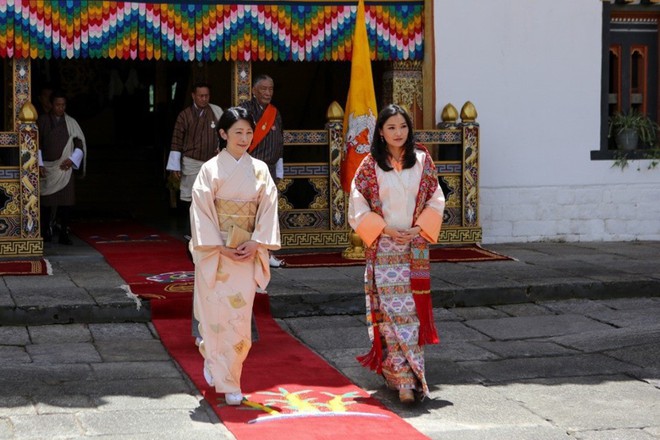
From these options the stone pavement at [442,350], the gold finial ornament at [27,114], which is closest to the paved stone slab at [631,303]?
the stone pavement at [442,350]

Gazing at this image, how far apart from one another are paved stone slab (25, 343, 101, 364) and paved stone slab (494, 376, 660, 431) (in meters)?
2.58

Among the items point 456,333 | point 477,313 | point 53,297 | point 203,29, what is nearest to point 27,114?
point 203,29

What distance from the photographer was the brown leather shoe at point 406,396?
655 cm

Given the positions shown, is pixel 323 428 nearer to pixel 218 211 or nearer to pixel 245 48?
pixel 218 211

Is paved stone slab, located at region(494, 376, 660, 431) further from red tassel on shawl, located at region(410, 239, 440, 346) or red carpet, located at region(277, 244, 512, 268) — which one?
red carpet, located at region(277, 244, 512, 268)

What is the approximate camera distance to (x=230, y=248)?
6426 mm

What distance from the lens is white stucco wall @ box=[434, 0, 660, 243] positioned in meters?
12.1

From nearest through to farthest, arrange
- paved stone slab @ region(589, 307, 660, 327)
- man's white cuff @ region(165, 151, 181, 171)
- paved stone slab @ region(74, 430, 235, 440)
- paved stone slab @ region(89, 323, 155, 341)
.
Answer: paved stone slab @ region(74, 430, 235, 440)
paved stone slab @ region(89, 323, 155, 341)
paved stone slab @ region(589, 307, 660, 327)
man's white cuff @ region(165, 151, 181, 171)

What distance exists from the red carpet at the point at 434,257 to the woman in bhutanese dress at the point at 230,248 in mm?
4078

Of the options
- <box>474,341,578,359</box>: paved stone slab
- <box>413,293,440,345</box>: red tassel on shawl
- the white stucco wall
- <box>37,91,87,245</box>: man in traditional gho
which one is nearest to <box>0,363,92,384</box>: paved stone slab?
<box>413,293,440,345</box>: red tassel on shawl

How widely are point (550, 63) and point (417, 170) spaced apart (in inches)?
234

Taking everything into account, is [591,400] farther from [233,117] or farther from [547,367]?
[233,117]

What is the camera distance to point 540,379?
7.07m

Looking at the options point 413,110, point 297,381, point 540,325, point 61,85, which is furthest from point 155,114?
point 297,381
